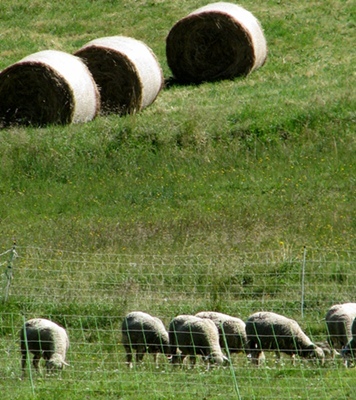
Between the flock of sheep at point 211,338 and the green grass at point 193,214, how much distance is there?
305 millimetres

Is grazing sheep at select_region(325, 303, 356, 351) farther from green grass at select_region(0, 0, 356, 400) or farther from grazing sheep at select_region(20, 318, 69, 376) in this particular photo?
grazing sheep at select_region(20, 318, 69, 376)

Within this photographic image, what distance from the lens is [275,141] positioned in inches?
737

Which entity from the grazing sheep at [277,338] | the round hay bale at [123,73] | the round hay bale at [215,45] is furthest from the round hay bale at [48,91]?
the grazing sheep at [277,338]

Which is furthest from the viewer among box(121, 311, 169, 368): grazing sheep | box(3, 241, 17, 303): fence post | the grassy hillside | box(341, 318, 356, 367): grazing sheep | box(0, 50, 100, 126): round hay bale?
box(0, 50, 100, 126): round hay bale

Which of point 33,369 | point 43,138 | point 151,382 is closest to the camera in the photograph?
point 151,382

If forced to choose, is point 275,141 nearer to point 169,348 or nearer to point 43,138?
point 43,138

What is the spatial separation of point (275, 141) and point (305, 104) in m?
1.38

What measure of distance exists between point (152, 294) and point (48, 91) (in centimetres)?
765

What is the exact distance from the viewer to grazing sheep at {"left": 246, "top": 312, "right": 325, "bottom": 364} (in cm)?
1087

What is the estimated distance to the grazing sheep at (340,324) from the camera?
11.1 meters

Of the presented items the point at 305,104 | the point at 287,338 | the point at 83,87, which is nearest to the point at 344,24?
the point at 305,104

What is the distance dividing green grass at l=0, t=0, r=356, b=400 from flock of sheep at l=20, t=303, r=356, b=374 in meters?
0.31

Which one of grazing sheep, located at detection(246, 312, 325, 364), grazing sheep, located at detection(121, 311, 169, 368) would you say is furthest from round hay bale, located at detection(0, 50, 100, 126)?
grazing sheep, located at detection(246, 312, 325, 364)

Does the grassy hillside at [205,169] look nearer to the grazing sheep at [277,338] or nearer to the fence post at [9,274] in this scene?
the fence post at [9,274]
